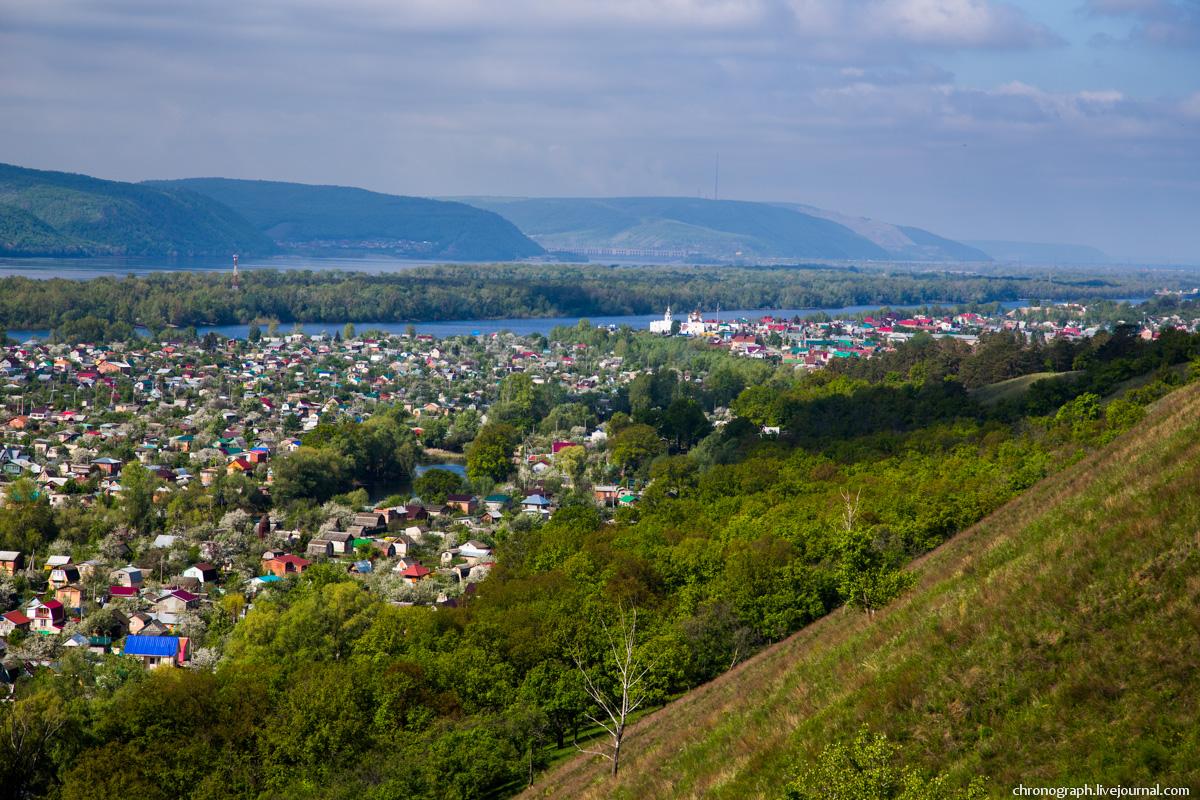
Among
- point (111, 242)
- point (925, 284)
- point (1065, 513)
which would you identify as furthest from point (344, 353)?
point (111, 242)

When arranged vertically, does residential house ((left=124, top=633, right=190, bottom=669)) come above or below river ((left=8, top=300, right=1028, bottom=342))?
below

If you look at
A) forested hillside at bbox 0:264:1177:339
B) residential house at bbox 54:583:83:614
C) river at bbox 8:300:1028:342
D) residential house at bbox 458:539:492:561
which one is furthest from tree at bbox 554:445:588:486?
river at bbox 8:300:1028:342

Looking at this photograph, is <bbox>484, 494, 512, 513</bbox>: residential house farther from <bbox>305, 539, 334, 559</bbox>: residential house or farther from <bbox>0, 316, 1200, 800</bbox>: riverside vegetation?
<bbox>305, 539, 334, 559</bbox>: residential house

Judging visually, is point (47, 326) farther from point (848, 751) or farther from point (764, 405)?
point (848, 751)

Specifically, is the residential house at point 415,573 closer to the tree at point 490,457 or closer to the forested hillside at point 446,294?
the tree at point 490,457

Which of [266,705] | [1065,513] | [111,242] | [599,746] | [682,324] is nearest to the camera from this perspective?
[1065,513]

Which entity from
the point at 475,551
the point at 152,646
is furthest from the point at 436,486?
the point at 152,646

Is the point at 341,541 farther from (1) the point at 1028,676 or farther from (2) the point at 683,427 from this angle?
(1) the point at 1028,676
